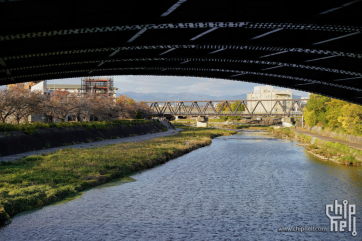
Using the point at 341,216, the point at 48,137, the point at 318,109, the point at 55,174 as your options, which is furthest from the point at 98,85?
the point at 341,216

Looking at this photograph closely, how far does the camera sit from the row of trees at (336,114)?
4475 cm

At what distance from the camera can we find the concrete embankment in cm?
3194

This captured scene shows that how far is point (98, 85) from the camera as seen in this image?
5704 inches

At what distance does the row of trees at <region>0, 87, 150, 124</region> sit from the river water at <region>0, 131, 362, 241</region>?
19686 millimetres

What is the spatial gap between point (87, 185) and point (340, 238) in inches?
649

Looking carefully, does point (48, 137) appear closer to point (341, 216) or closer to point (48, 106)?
point (48, 106)

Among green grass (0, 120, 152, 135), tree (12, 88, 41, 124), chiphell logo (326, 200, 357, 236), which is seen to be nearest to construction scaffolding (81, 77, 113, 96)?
green grass (0, 120, 152, 135)

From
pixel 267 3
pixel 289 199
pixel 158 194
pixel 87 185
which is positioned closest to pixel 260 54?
pixel 267 3

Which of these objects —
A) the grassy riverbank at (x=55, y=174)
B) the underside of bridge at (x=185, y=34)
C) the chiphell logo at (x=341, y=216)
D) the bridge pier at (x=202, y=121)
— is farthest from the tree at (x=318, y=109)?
the bridge pier at (x=202, y=121)

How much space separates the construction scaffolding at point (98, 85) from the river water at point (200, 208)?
4656 inches

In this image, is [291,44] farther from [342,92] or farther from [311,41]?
[342,92]

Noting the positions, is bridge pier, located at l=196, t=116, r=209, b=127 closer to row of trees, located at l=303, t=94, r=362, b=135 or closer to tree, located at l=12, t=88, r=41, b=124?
row of trees, located at l=303, t=94, r=362, b=135

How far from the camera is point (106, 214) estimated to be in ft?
56.6

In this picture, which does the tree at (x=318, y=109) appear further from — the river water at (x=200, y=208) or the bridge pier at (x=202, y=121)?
the bridge pier at (x=202, y=121)
